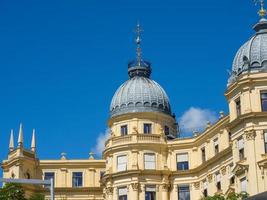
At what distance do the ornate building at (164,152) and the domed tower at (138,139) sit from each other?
123 millimetres

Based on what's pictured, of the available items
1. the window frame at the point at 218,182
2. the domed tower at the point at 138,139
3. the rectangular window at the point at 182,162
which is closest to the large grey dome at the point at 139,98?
the domed tower at the point at 138,139

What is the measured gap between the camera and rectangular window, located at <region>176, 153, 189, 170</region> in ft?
278

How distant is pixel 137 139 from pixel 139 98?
6401 millimetres

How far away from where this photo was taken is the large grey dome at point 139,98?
87.7 meters

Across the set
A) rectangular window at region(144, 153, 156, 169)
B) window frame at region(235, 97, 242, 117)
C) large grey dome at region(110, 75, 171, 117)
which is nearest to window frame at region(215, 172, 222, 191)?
rectangular window at region(144, 153, 156, 169)

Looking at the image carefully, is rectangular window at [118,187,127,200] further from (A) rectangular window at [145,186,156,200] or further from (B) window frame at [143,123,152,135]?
(B) window frame at [143,123,152,135]

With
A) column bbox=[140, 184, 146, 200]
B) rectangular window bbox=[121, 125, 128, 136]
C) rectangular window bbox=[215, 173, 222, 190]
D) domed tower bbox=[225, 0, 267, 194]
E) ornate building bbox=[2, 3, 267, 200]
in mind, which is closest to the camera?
domed tower bbox=[225, 0, 267, 194]

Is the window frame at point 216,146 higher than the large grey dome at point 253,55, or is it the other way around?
the large grey dome at point 253,55

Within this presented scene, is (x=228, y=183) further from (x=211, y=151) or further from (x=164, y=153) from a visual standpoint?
(x=164, y=153)

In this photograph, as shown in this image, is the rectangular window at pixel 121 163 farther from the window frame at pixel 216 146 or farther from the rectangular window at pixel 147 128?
the window frame at pixel 216 146

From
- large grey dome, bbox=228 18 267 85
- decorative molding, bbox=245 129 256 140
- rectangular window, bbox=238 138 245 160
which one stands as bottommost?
rectangular window, bbox=238 138 245 160

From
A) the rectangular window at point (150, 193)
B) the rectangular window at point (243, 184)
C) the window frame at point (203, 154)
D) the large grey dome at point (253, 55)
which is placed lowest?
the rectangular window at point (243, 184)

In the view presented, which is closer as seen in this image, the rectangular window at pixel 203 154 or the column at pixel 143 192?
the column at pixel 143 192

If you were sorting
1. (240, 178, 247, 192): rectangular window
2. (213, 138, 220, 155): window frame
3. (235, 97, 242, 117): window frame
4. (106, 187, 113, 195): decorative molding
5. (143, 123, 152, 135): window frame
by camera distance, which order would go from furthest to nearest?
(143, 123, 152, 135): window frame, (106, 187, 113, 195): decorative molding, (213, 138, 220, 155): window frame, (235, 97, 242, 117): window frame, (240, 178, 247, 192): rectangular window
